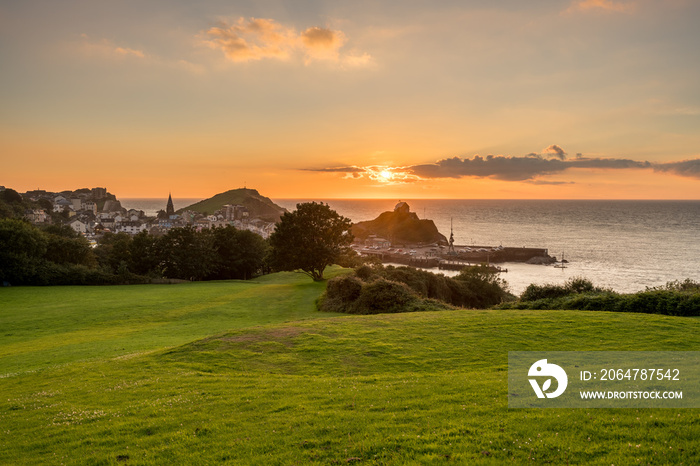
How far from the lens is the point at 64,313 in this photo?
3180 centimetres

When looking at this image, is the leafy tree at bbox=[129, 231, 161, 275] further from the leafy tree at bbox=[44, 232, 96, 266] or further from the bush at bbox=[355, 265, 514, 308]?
the bush at bbox=[355, 265, 514, 308]

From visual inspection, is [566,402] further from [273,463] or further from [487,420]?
[273,463]

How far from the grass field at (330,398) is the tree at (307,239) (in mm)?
27921

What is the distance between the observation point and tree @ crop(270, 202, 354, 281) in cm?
5278

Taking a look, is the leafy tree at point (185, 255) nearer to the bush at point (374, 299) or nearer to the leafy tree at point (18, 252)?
the leafy tree at point (18, 252)

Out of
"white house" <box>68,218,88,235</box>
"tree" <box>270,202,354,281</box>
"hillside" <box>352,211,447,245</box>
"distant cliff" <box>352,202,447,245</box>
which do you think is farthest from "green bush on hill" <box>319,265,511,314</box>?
"white house" <box>68,218,88,235</box>

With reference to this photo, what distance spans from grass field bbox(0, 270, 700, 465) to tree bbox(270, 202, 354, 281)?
2792cm

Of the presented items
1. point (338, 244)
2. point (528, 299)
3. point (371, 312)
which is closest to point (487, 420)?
point (371, 312)

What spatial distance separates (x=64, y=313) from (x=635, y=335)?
38.6 m

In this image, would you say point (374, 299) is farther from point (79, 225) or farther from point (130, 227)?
point (130, 227)

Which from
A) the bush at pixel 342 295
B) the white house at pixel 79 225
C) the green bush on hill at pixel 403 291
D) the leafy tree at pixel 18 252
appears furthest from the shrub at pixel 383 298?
the white house at pixel 79 225

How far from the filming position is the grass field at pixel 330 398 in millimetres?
7309

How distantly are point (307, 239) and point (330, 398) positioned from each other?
43.5m

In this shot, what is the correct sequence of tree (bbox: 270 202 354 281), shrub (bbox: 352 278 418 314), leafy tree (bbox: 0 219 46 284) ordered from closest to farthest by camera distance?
shrub (bbox: 352 278 418 314), leafy tree (bbox: 0 219 46 284), tree (bbox: 270 202 354 281)
